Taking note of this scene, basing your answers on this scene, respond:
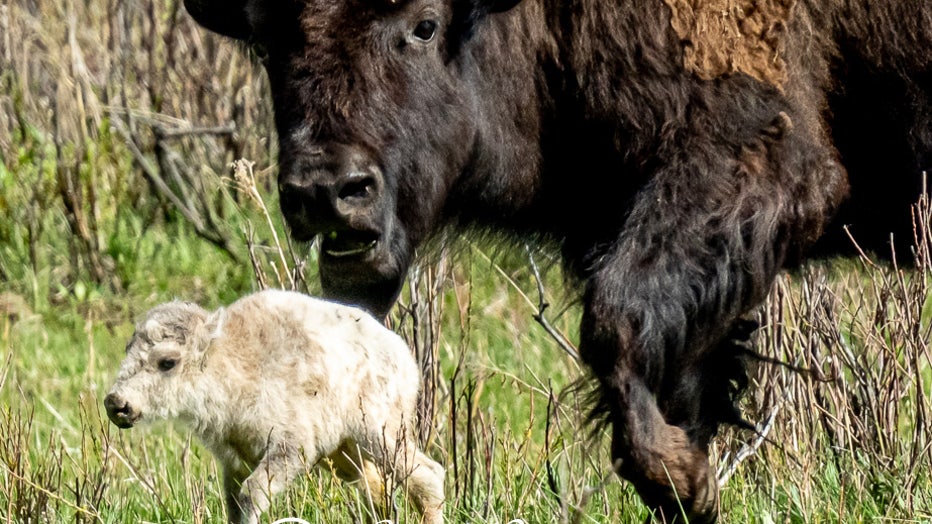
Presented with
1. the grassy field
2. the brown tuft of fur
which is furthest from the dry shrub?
the brown tuft of fur

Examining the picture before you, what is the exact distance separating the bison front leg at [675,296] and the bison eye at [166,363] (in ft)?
3.76

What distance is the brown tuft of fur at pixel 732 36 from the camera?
443 centimetres

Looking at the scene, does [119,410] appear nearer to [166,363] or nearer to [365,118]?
[166,363]

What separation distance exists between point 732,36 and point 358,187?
1.10 metres

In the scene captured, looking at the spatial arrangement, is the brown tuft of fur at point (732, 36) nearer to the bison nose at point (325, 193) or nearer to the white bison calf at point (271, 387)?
the bison nose at point (325, 193)

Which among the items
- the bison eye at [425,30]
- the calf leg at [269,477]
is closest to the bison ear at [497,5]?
the bison eye at [425,30]

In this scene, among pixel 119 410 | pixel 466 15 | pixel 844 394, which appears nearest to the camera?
pixel 119 410

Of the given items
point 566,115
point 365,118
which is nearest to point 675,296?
point 566,115

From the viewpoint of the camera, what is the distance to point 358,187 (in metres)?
4.15

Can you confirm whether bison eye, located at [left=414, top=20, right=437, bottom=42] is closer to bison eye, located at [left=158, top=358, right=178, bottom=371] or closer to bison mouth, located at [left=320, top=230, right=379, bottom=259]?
bison mouth, located at [left=320, top=230, right=379, bottom=259]

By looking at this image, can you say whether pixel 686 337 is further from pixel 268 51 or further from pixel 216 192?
pixel 216 192

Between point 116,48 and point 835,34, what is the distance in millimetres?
6122

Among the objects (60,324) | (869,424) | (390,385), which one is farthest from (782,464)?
(60,324)

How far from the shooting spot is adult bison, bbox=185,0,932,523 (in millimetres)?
4234
